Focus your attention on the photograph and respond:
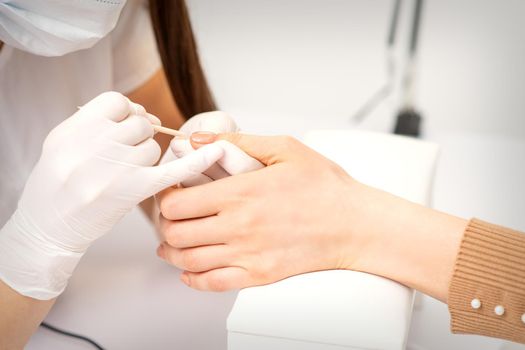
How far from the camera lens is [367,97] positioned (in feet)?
7.47

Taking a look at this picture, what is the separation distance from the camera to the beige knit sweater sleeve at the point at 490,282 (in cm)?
72

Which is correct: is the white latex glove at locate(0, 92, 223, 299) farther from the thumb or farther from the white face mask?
the white face mask

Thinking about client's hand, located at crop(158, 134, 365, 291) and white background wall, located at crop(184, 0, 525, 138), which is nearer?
client's hand, located at crop(158, 134, 365, 291)

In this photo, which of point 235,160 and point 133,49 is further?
point 133,49

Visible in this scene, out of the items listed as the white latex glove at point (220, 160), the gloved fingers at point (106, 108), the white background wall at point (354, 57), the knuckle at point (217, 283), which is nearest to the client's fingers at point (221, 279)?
the knuckle at point (217, 283)

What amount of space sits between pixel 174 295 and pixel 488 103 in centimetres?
151

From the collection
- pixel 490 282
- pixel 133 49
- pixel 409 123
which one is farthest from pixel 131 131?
pixel 409 123

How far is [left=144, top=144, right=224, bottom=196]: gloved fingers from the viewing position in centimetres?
71

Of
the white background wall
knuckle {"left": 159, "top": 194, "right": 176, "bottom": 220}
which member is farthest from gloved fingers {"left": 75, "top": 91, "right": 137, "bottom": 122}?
the white background wall

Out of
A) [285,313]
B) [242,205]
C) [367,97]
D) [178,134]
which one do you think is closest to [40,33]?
[178,134]

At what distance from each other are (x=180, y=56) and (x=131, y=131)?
0.42 meters

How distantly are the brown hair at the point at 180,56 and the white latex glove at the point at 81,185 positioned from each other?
1.17 feet

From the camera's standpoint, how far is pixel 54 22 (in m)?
0.86

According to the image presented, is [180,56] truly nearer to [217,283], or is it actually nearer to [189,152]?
[189,152]
